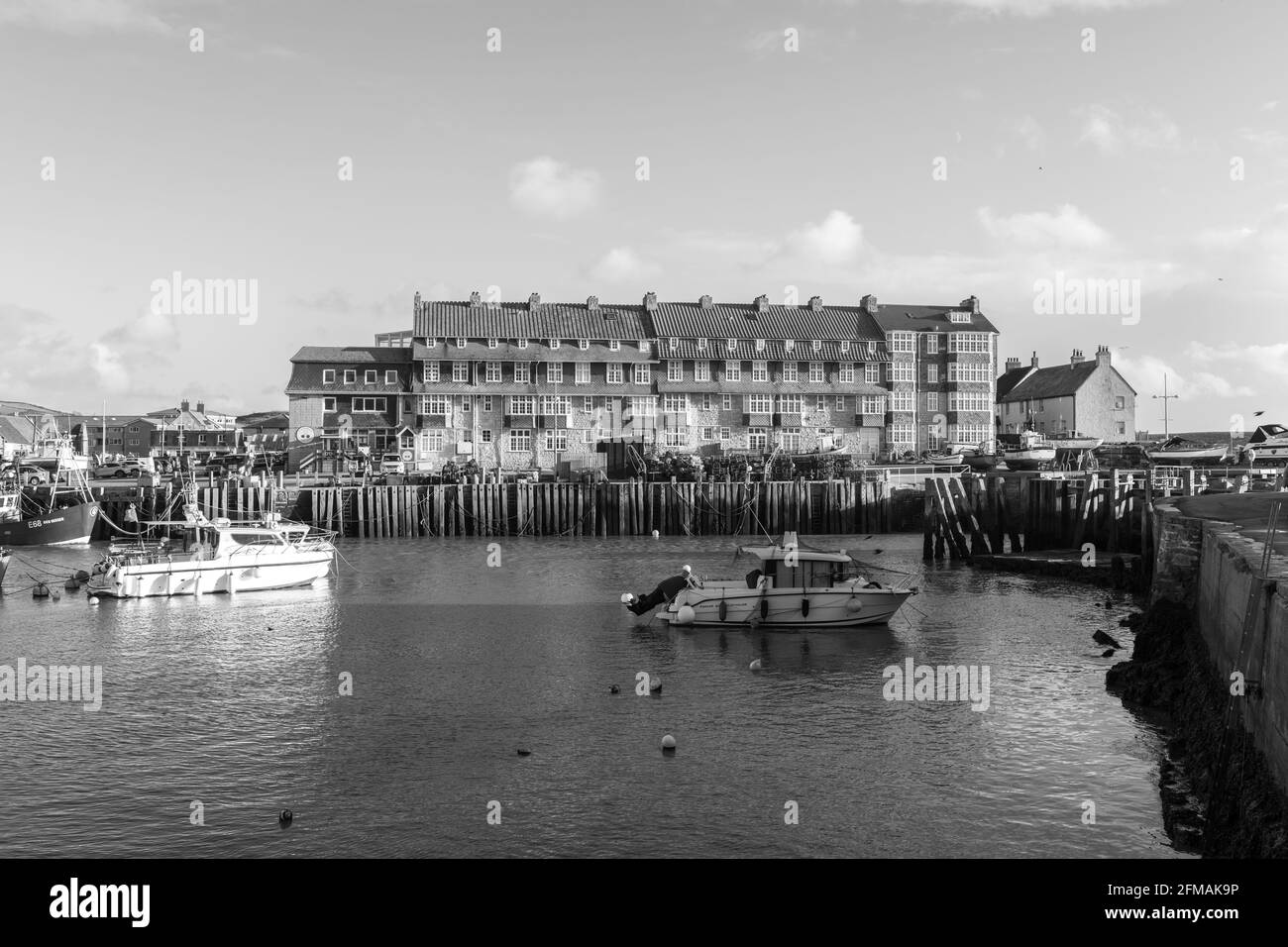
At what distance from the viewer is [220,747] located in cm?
2158

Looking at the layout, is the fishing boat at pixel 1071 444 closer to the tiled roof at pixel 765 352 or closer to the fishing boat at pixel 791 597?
the tiled roof at pixel 765 352

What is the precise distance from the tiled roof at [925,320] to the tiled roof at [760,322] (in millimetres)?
1770

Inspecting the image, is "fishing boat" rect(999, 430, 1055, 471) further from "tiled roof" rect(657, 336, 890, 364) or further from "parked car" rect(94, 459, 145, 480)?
"parked car" rect(94, 459, 145, 480)

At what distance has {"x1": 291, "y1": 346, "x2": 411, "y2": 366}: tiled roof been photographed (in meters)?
85.1

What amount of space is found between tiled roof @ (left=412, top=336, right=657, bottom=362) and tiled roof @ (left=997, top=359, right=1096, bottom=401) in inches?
1515

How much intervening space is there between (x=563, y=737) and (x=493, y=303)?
70601 millimetres

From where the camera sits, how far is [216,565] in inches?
1668

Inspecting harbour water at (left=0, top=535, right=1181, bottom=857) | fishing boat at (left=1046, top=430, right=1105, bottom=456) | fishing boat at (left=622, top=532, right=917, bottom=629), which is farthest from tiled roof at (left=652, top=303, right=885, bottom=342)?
fishing boat at (left=622, top=532, right=917, bottom=629)

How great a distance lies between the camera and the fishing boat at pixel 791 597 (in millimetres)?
33438

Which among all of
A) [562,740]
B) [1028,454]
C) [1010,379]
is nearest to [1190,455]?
[1028,454]

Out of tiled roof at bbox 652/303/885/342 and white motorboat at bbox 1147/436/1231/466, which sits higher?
tiled roof at bbox 652/303/885/342

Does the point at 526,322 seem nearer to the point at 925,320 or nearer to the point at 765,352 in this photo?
the point at 765,352

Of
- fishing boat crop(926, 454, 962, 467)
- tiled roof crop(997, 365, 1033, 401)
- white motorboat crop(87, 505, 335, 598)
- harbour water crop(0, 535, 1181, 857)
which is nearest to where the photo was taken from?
harbour water crop(0, 535, 1181, 857)
